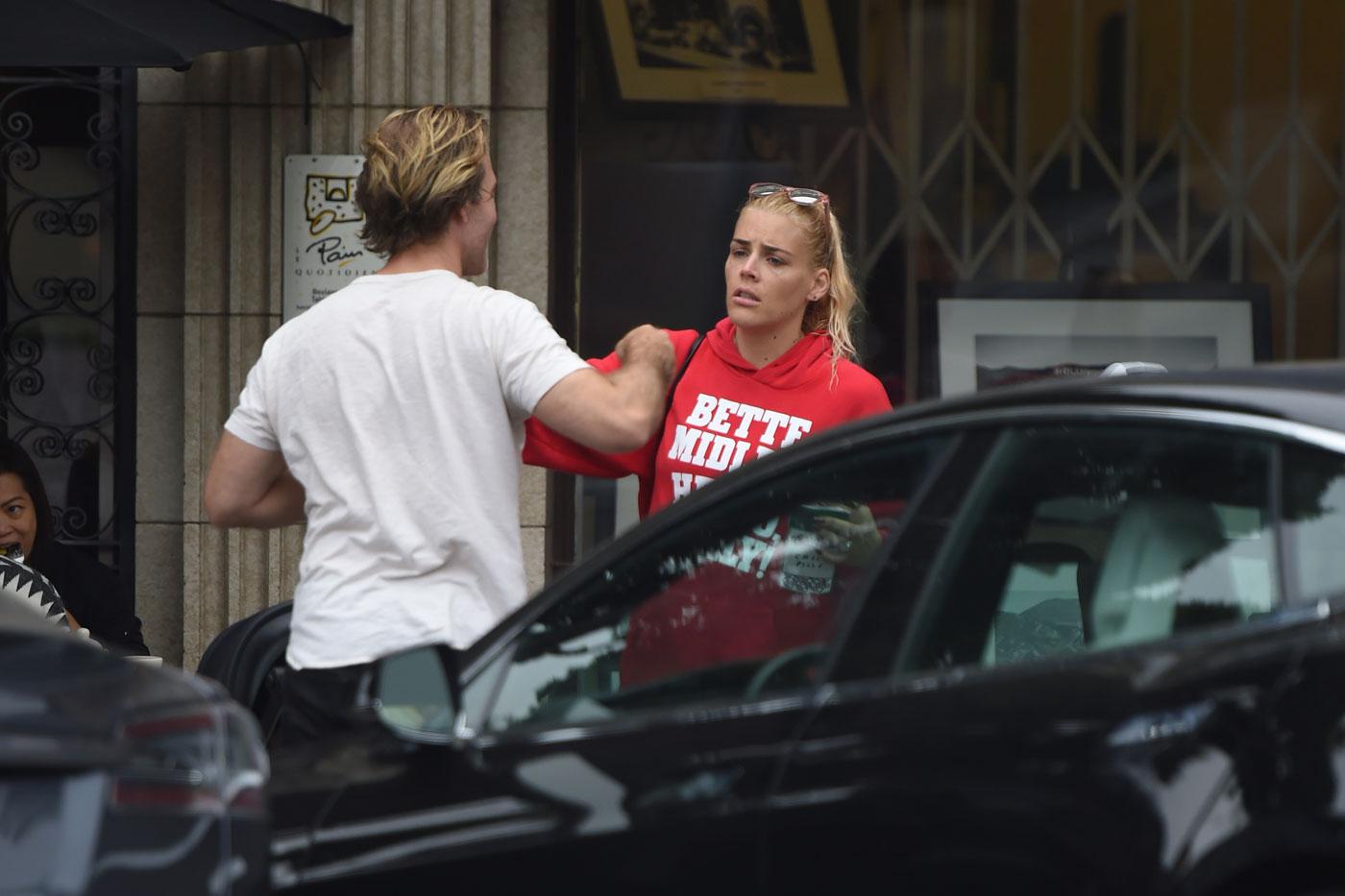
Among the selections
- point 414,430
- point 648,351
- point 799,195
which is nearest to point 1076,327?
point 799,195

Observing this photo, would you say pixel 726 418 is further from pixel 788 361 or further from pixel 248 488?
pixel 248 488

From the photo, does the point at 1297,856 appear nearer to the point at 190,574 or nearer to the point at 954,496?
the point at 954,496

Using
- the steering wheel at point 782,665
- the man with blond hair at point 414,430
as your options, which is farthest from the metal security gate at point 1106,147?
the steering wheel at point 782,665

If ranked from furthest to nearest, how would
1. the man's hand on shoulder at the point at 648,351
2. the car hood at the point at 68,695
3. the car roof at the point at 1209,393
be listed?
the man's hand on shoulder at the point at 648,351, the car hood at the point at 68,695, the car roof at the point at 1209,393

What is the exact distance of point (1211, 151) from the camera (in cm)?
706

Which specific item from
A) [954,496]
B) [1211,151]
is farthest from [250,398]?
[1211,151]

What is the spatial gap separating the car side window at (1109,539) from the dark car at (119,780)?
3.06 feet

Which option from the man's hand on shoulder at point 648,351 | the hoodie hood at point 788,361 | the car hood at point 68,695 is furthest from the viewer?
the hoodie hood at point 788,361

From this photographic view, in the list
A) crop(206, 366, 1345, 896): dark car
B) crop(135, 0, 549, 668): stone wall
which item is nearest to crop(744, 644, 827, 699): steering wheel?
crop(206, 366, 1345, 896): dark car

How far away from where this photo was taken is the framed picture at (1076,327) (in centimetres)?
709

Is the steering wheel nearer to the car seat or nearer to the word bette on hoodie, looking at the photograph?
the car seat

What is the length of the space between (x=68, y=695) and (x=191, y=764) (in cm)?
19

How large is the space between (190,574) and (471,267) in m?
3.71

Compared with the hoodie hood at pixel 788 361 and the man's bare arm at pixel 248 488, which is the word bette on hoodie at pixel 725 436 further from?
the man's bare arm at pixel 248 488
